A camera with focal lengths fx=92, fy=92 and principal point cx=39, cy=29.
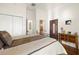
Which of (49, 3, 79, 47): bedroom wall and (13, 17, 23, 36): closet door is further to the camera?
(49, 3, 79, 47): bedroom wall

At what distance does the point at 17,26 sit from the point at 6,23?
170mm

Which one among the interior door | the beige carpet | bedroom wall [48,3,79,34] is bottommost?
the beige carpet

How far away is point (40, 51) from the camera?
1237mm

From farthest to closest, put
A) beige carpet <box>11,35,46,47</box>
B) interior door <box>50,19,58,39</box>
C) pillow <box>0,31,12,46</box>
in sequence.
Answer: interior door <box>50,19,58,39</box> → beige carpet <box>11,35,46,47</box> → pillow <box>0,31,12,46</box>

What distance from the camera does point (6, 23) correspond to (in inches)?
51.3

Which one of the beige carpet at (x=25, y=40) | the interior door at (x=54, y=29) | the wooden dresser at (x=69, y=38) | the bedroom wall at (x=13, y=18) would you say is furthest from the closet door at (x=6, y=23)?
the wooden dresser at (x=69, y=38)

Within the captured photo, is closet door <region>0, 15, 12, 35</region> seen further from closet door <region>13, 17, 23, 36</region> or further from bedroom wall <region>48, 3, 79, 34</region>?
bedroom wall <region>48, 3, 79, 34</region>

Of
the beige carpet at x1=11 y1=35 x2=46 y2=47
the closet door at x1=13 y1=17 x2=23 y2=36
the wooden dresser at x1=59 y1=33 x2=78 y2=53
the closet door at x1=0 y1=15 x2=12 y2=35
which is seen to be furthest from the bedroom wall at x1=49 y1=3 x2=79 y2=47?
the closet door at x1=0 y1=15 x2=12 y2=35

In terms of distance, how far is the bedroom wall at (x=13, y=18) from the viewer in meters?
1.28

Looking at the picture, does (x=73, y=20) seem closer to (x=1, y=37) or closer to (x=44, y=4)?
(x=44, y=4)

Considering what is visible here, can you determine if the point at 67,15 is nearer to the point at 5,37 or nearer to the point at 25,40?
the point at 25,40

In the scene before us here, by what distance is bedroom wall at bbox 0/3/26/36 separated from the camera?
4.19 feet

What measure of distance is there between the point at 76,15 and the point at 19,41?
1067mm
